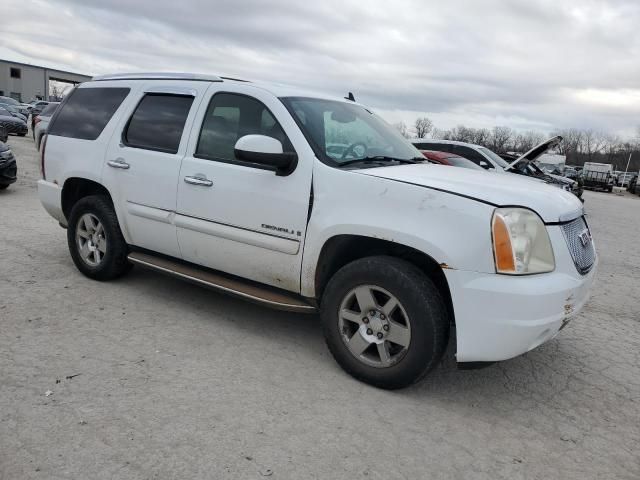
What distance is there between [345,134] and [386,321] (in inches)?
58.7

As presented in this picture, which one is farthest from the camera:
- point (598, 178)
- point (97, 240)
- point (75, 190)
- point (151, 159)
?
point (598, 178)

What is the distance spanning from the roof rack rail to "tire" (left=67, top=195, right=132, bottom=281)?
114cm

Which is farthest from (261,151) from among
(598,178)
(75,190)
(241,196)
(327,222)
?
(598,178)

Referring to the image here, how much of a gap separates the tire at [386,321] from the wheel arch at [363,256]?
0.13 metres

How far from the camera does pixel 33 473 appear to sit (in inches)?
93.5

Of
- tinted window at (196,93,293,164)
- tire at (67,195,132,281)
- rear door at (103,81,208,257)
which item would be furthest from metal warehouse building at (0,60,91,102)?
tinted window at (196,93,293,164)

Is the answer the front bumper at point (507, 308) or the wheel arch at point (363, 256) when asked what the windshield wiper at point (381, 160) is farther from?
the front bumper at point (507, 308)

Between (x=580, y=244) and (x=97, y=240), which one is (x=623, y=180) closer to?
(x=580, y=244)

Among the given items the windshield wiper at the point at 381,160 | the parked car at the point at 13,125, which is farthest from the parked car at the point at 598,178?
the windshield wiper at the point at 381,160

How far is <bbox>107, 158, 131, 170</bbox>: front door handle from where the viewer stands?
453 cm

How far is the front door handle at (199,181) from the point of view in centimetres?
395

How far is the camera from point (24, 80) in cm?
8219

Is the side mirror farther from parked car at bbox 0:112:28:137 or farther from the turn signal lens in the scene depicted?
parked car at bbox 0:112:28:137

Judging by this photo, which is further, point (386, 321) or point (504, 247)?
point (386, 321)
